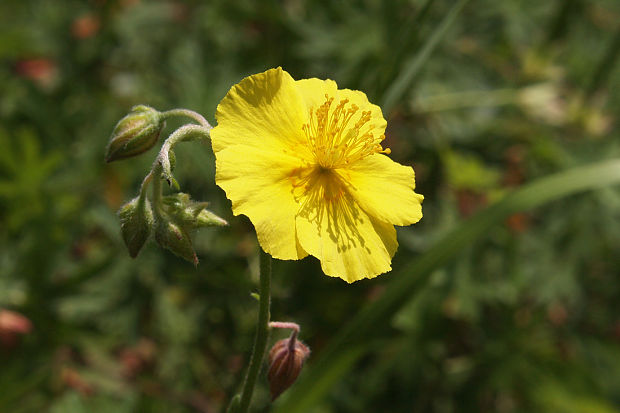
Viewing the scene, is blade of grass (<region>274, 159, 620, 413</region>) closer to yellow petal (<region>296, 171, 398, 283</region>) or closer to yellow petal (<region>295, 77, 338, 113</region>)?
yellow petal (<region>296, 171, 398, 283</region>)

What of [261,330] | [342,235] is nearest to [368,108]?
[342,235]

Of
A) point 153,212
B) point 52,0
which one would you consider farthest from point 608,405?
point 52,0

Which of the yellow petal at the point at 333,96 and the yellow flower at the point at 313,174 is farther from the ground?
the yellow petal at the point at 333,96

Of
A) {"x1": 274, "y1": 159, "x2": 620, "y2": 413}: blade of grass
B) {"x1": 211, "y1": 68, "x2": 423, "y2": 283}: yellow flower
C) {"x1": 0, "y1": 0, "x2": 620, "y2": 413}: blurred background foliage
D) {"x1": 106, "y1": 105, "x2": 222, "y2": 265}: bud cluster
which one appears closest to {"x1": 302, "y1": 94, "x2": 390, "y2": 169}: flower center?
{"x1": 211, "y1": 68, "x2": 423, "y2": 283}: yellow flower

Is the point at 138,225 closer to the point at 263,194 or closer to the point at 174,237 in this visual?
the point at 174,237

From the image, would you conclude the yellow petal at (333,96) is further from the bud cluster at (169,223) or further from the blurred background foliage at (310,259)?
the blurred background foliage at (310,259)

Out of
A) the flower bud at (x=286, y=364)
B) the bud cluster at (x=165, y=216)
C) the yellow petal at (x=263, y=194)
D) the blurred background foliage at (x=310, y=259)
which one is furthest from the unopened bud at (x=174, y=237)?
the blurred background foliage at (x=310, y=259)
